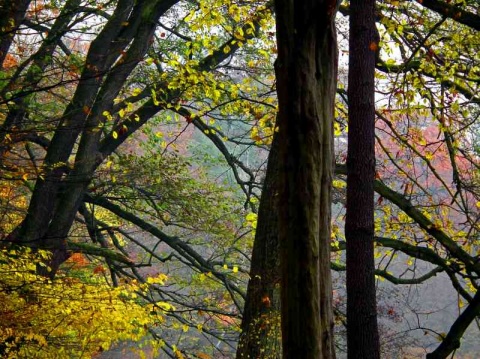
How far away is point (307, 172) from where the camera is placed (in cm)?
236

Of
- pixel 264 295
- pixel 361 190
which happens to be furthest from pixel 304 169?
pixel 264 295

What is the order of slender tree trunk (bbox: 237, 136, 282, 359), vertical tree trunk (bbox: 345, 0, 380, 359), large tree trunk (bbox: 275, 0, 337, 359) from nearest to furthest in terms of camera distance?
large tree trunk (bbox: 275, 0, 337, 359), vertical tree trunk (bbox: 345, 0, 380, 359), slender tree trunk (bbox: 237, 136, 282, 359)

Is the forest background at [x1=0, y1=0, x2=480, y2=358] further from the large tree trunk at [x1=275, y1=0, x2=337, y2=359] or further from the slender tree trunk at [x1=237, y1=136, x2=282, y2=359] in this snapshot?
the large tree trunk at [x1=275, y1=0, x2=337, y2=359]

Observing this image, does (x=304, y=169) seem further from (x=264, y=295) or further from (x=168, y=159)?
(x=168, y=159)

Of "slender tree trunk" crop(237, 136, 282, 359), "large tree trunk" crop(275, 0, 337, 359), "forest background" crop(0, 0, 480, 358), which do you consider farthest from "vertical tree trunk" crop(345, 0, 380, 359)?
"slender tree trunk" crop(237, 136, 282, 359)

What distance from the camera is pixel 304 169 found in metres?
2.36

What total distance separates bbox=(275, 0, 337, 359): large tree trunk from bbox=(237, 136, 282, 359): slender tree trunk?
7.66 feet

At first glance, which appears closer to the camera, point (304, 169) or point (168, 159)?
point (304, 169)

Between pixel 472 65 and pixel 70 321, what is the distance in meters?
4.91

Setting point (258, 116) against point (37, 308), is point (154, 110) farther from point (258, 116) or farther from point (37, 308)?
point (37, 308)

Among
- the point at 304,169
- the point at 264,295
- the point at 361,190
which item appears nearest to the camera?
the point at 304,169

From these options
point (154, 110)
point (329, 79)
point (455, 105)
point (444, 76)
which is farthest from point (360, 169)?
point (154, 110)

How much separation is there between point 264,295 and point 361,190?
1942 mm

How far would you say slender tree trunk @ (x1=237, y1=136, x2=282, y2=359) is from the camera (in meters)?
4.88
